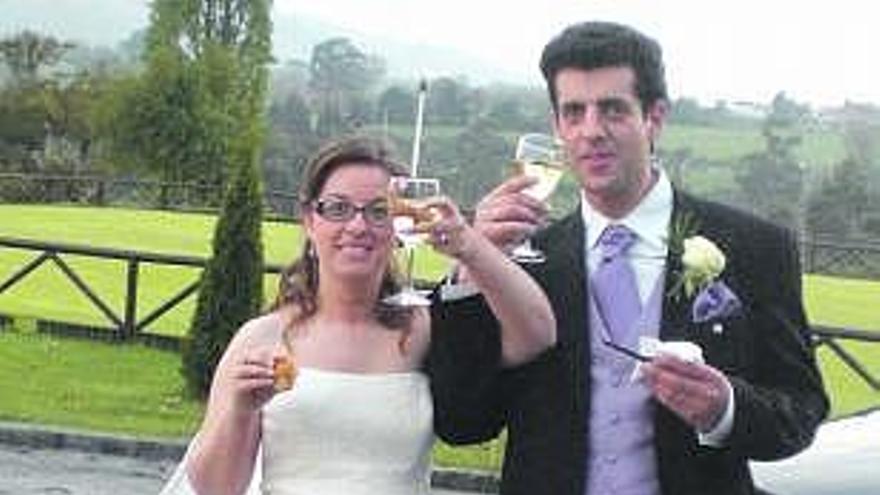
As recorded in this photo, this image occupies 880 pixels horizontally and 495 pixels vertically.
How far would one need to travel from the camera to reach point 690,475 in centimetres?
337

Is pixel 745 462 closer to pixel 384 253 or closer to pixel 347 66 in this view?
pixel 384 253

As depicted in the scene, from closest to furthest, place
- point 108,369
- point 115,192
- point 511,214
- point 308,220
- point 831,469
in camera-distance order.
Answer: point 511,214 → point 308,220 → point 831,469 → point 108,369 → point 115,192

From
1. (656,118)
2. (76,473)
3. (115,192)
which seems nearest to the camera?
(656,118)

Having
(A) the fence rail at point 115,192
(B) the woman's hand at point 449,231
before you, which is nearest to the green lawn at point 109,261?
(B) the woman's hand at point 449,231

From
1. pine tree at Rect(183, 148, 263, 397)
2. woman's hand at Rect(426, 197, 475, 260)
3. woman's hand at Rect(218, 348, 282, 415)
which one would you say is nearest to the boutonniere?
woman's hand at Rect(426, 197, 475, 260)

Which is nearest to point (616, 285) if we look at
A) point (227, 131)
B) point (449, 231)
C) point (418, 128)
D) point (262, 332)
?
point (449, 231)

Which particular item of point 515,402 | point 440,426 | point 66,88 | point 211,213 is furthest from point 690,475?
point 66,88

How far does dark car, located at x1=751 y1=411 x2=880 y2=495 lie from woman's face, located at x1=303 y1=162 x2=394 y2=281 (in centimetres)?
133

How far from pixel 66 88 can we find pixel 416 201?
2127 inches

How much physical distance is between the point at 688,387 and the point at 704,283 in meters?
0.25

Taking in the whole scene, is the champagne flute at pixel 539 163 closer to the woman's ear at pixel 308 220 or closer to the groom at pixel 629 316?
the groom at pixel 629 316

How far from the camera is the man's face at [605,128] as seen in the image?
3254 mm

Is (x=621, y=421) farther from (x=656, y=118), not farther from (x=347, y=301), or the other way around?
(x=347, y=301)

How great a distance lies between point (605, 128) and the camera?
3.24 metres
